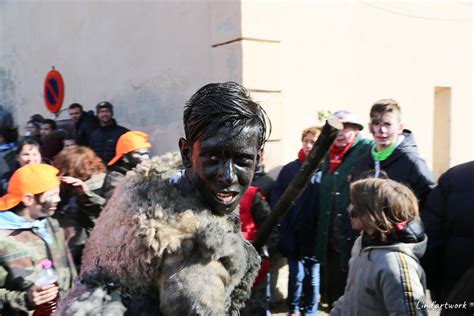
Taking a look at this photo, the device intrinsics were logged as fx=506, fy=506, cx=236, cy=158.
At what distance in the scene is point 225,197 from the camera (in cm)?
135

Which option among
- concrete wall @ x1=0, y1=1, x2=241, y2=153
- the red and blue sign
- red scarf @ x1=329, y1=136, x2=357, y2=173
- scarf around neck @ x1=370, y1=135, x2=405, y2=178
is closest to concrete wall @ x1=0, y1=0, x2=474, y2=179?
concrete wall @ x1=0, y1=1, x2=241, y2=153

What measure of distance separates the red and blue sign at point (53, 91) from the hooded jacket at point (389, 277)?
26.5ft

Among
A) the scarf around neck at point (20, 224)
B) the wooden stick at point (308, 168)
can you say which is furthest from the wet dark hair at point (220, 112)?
the scarf around neck at point (20, 224)

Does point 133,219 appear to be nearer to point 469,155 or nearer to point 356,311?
point 356,311

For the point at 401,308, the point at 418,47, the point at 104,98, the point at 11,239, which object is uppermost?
the point at 418,47

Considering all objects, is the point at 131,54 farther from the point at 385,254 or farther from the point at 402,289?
the point at 402,289

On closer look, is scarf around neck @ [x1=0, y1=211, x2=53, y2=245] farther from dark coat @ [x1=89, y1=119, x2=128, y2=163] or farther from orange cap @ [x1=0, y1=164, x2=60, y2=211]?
dark coat @ [x1=89, y1=119, x2=128, y2=163]

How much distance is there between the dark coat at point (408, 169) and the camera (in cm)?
351

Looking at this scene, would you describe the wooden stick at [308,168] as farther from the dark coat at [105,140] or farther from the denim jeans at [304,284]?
the dark coat at [105,140]

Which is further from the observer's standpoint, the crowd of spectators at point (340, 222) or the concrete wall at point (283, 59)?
the concrete wall at point (283, 59)

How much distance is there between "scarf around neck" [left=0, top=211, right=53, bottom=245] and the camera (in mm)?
2891

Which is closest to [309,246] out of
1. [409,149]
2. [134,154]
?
[409,149]

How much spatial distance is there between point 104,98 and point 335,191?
5097mm

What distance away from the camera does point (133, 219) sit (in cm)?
125
